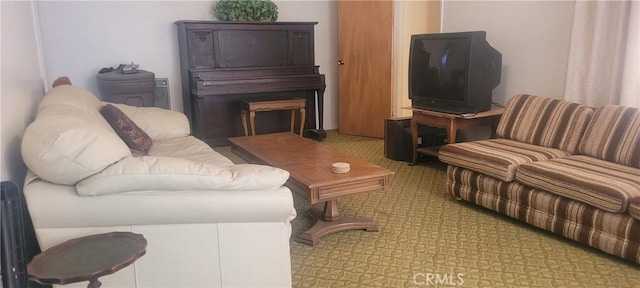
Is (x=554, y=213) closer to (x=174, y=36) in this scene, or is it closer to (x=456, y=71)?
(x=456, y=71)

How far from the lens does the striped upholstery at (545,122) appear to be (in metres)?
3.25

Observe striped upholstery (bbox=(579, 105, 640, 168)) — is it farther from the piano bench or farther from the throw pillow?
the piano bench

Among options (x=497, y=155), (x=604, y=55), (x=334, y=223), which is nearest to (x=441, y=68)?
(x=604, y=55)

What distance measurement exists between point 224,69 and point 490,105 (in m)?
2.69

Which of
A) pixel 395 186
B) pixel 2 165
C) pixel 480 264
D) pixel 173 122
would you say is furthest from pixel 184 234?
pixel 395 186

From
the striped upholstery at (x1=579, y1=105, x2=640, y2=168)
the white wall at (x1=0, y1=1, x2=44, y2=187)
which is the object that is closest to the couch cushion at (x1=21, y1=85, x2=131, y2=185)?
the white wall at (x1=0, y1=1, x2=44, y2=187)

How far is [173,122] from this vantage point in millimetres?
3688

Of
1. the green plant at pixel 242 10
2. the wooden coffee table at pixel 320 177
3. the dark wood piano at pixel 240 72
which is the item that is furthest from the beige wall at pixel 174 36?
the wooden coffee table at pixel 320 177

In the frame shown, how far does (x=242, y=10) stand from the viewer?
523 centimetres

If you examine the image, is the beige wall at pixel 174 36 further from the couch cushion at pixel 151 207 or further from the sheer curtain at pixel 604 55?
the couch cushion at pixel 151 207

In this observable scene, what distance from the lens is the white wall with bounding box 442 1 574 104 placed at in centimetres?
388

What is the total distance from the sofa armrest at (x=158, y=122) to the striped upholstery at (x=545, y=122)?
97.4 inches

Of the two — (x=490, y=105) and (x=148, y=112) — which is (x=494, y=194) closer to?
(x=490, y=105)

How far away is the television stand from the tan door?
3.69 ft
